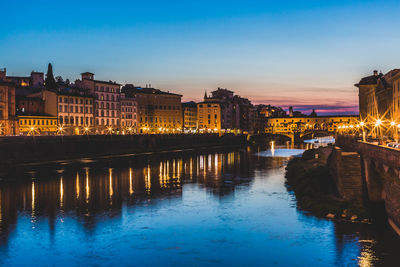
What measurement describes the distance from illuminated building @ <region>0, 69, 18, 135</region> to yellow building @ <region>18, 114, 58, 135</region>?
353 centimetres

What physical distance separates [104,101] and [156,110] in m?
31.7

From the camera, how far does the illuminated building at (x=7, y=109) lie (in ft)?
242

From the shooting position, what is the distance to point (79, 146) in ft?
249

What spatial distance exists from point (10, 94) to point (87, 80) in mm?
30847

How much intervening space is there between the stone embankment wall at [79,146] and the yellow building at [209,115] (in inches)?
1976

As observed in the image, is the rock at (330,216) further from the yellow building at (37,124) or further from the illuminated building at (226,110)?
the illuminated building at (226,110)

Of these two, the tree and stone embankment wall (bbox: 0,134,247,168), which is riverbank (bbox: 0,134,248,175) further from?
the tree

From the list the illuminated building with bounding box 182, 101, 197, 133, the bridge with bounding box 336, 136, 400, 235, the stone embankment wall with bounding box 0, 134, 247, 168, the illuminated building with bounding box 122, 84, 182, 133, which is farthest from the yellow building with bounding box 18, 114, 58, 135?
the illuminated building with bounding box 182, 101, 197, 133

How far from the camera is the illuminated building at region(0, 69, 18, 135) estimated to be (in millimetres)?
73688

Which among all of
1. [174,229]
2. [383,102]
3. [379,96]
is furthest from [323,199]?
[379,96]

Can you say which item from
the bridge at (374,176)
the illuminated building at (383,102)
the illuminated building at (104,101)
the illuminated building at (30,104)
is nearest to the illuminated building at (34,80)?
the illuminated building at (104,101)

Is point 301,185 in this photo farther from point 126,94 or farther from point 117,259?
point 126,94

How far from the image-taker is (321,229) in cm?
2512

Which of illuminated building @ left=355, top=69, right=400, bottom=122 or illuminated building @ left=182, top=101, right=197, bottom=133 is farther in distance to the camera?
illuminated building @ left=182, top=101, right=197, bottom=133
